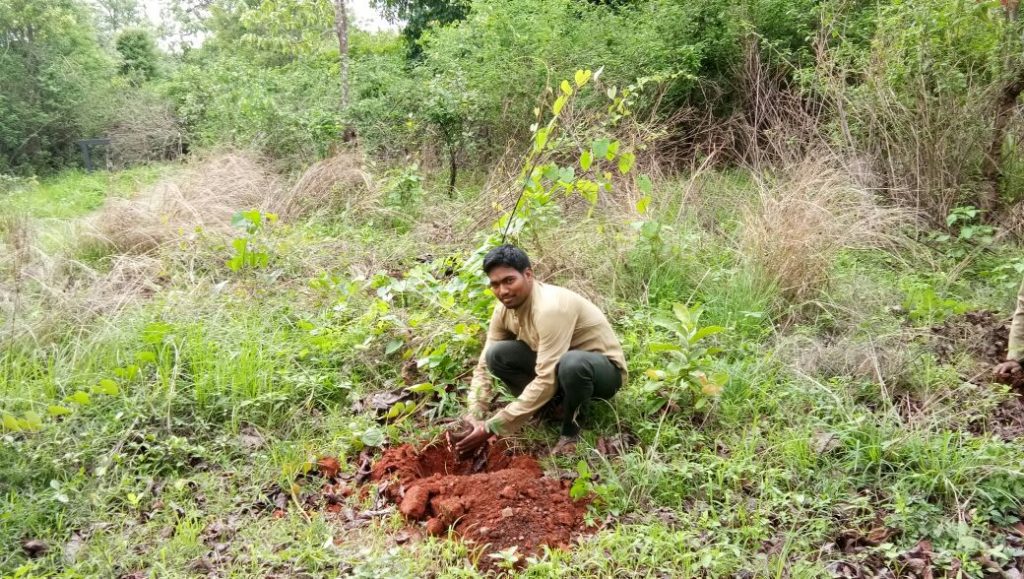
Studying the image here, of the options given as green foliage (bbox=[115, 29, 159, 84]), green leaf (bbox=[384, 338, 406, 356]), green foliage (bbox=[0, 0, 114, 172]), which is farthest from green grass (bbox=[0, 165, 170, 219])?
green foliage (bbox=[115, 29, 159, 84])

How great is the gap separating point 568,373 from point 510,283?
512mm

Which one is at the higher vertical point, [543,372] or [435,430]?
[543,372]

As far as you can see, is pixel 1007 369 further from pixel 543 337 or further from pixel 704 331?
pixel 543 337

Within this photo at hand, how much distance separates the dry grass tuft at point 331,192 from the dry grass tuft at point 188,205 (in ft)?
0.69

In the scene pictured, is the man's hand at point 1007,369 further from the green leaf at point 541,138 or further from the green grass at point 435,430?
the green leaf at point 541,138

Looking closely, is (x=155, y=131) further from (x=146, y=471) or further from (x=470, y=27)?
(x=146, y=471)

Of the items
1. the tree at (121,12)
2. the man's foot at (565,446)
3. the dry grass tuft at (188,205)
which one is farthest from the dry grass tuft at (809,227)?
the tree at (121,12)

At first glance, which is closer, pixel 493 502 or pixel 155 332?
pixel 493 502

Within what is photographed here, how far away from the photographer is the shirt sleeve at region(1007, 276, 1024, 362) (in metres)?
3.54

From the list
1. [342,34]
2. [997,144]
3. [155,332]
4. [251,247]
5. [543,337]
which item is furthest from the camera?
[342,34]

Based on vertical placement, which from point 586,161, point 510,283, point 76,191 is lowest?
point 510,283

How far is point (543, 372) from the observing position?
329 cm

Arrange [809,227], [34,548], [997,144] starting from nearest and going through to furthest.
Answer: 1. [34,548]
2. [809,227]
3. [997,144]

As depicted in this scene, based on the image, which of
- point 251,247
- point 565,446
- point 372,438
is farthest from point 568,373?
point 251,247
